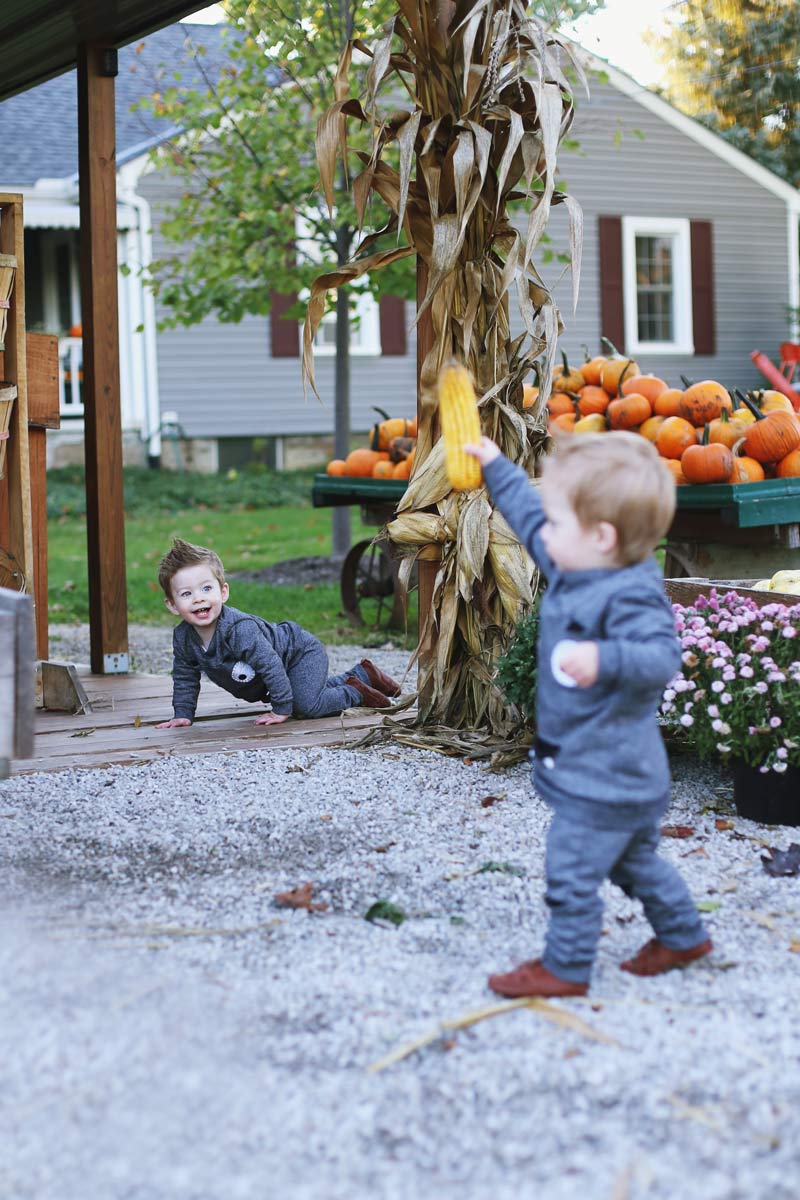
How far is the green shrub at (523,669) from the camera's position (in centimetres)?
414

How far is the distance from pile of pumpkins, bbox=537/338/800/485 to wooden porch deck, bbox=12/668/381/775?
197cm

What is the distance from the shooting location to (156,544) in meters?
12.4

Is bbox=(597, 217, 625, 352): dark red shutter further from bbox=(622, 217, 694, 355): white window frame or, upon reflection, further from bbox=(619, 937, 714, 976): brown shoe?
bbox=(619, 937, 714, 976): brown shoe

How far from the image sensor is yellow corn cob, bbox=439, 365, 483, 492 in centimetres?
272

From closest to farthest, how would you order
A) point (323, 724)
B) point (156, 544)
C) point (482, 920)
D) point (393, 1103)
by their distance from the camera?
1. point (393, 1103)
2. point (482, 920)
3. point (323, 724)
4. point (156, 544)

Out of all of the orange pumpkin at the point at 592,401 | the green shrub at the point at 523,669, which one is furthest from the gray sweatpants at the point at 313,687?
the orange pumpkin at the point at 592,401

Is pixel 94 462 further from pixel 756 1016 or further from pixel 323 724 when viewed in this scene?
pixel 756 1016

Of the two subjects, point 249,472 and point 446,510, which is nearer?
point 446,510

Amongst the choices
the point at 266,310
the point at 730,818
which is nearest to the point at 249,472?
the point at 266,310

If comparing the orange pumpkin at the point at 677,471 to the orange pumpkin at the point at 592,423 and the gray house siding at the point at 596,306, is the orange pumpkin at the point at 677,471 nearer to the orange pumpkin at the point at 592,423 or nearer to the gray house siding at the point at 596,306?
the orange pumpkin at the point at 592,423

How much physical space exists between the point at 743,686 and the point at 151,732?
2221 millimetres

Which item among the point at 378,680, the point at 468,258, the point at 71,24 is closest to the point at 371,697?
the point at 378,680

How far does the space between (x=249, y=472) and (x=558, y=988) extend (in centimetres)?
1608

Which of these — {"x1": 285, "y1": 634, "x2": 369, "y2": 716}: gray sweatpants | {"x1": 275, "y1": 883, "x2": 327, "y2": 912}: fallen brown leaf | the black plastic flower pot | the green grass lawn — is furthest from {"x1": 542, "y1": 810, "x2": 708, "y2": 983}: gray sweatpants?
the green grass lawn
